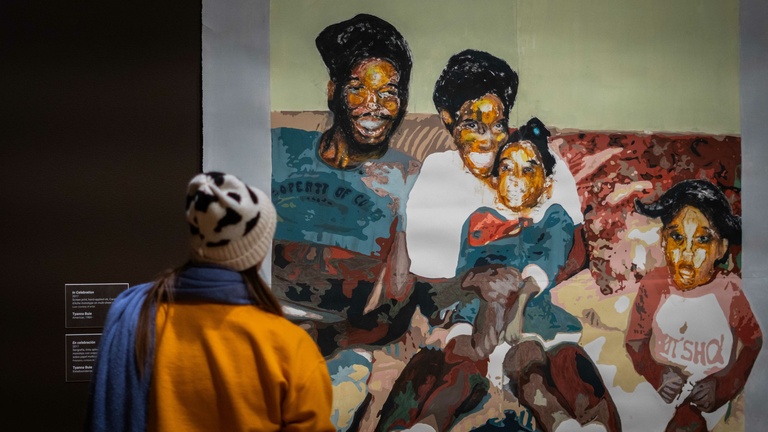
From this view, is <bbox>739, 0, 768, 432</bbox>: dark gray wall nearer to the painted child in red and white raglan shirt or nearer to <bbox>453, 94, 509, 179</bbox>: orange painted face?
the painted child in red and white raglan shirt

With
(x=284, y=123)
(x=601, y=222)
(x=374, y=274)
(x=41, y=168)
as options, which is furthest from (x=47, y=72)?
(x=601, y=222)

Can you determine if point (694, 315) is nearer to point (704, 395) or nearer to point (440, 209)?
point (704, 395)

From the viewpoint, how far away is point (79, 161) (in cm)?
243

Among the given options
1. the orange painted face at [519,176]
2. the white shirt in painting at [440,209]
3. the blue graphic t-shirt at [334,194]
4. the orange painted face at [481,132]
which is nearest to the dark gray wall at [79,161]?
the blue graphic t-shirt at [334,194]

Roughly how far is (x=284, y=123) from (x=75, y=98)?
70 centimetres

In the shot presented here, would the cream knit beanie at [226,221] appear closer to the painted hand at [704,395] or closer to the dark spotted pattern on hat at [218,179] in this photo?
the dark spotted pattern on hat at [218,179]

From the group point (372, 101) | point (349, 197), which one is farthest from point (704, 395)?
point (372, 101)

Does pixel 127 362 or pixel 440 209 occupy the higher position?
pixel 440 209

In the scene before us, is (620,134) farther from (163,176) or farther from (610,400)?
(163,176)

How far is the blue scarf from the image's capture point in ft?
4.79

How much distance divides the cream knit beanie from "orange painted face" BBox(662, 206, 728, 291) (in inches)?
75.0

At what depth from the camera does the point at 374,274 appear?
2.57m

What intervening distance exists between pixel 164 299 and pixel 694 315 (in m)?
2.19

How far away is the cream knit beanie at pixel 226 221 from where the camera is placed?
1.47 metres
